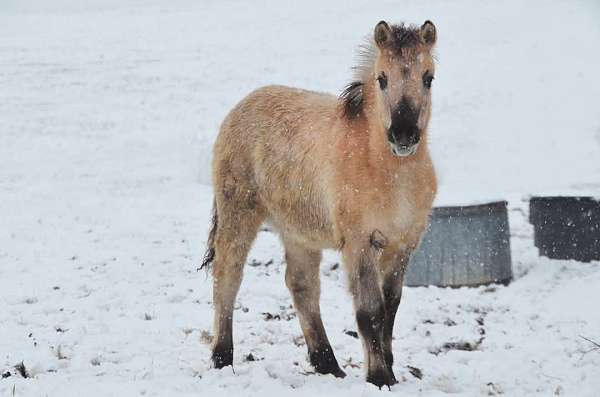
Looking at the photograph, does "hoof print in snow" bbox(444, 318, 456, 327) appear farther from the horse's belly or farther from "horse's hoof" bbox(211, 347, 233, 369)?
"horse's hoof" bbox(211, 347, 233, 369)

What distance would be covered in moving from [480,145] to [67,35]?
22310 mm

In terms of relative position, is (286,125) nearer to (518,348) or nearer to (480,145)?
(518,348)

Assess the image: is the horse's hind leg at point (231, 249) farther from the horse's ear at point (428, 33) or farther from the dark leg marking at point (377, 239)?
the horse's ear at point (428, 33)

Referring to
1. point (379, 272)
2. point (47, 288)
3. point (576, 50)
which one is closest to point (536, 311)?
point (379, 272)

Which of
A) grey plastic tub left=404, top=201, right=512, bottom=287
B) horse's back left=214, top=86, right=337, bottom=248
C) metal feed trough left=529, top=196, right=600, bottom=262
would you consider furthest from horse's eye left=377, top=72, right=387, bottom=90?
metal feed trough left=529, top=196, right=600, bottom=262

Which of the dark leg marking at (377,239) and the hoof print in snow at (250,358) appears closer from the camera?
the dark leg marking at (377,239)

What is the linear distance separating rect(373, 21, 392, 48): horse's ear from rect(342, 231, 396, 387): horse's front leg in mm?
1195

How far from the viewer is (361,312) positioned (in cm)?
459

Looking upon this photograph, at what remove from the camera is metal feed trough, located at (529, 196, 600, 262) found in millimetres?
8234

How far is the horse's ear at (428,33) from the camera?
4.57m

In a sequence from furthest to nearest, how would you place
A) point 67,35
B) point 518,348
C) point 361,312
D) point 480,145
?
point 67,35, point 480,145, point 518,348, point 361,312

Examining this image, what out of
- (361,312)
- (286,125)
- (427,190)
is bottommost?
(361,312)

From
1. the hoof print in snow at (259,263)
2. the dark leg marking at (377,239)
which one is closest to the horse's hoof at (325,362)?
the dark leg marking at (377,239)

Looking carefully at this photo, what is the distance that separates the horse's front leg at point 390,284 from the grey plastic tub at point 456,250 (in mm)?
3146
